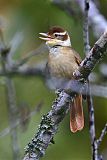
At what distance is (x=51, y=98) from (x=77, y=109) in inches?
81.5

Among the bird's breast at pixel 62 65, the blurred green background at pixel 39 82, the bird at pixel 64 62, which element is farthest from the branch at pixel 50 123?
the blurred green background at pixel 39 82

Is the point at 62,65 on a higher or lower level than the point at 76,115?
higher

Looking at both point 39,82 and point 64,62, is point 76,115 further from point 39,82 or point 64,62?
point 39,82

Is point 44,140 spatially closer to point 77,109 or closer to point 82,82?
point 82,82

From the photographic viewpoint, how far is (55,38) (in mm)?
5203

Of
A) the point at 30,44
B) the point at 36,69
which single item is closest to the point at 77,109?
the point at 36,69

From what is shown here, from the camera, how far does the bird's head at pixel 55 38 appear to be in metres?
5.15

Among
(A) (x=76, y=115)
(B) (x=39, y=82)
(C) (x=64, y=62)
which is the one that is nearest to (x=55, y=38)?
Answer: (C) (x=64, y=62)

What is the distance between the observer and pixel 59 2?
6551mm

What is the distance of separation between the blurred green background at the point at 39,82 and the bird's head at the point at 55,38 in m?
1.00

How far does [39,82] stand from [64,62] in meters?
2.08

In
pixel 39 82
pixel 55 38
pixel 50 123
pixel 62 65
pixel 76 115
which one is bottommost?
pixel 50 123

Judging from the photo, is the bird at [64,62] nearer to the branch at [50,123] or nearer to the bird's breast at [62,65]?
the bird's breast at [62,65]

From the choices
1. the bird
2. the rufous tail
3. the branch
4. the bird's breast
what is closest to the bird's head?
the bird
